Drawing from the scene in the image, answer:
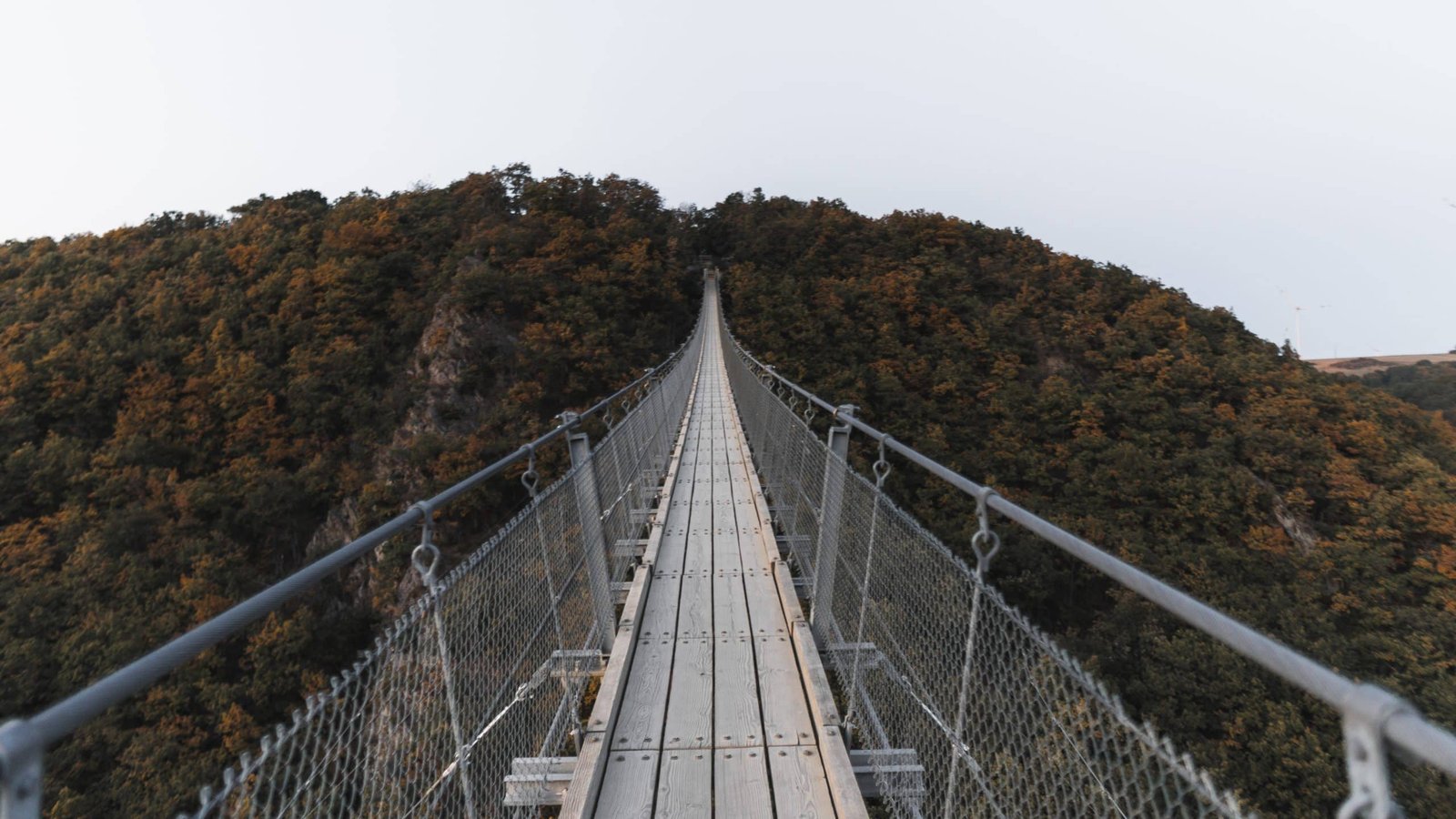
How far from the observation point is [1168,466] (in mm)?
18062

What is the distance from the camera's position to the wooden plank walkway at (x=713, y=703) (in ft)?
6.97

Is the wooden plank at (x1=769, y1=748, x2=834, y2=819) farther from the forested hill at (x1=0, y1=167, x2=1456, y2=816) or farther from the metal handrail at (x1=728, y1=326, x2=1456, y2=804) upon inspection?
the forested hill at (x1=0, y1=167, x2=1456, y2=816)

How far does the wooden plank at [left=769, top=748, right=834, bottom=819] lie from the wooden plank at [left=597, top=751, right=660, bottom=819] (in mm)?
407

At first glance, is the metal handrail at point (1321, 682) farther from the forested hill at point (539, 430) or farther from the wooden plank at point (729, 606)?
the forested hill at point (539, 430)

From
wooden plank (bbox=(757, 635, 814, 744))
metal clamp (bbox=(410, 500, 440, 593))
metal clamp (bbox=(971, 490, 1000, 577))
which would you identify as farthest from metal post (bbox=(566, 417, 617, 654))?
metal clamp (bbox=(971, 490, 1000, 577))

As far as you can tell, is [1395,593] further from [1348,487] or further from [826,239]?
[826,239]

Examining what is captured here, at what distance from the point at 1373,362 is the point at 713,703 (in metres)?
76.0

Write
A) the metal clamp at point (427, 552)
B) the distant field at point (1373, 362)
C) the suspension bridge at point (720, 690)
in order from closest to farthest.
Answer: the suspension bridge at point (720, 690), the metal clamp at point (427, 552), the distant field at point (1373, 362)

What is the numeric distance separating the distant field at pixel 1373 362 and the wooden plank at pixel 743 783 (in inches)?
2484

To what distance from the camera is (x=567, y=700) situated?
2539mm

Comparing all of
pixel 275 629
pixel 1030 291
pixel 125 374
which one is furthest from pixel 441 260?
pixel 1030 291

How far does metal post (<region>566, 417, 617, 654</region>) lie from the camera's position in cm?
296

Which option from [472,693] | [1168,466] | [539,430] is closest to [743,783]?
[472,693]

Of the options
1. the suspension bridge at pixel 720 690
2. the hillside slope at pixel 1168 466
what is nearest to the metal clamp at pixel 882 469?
the suspension bridge at pixel 720 690
